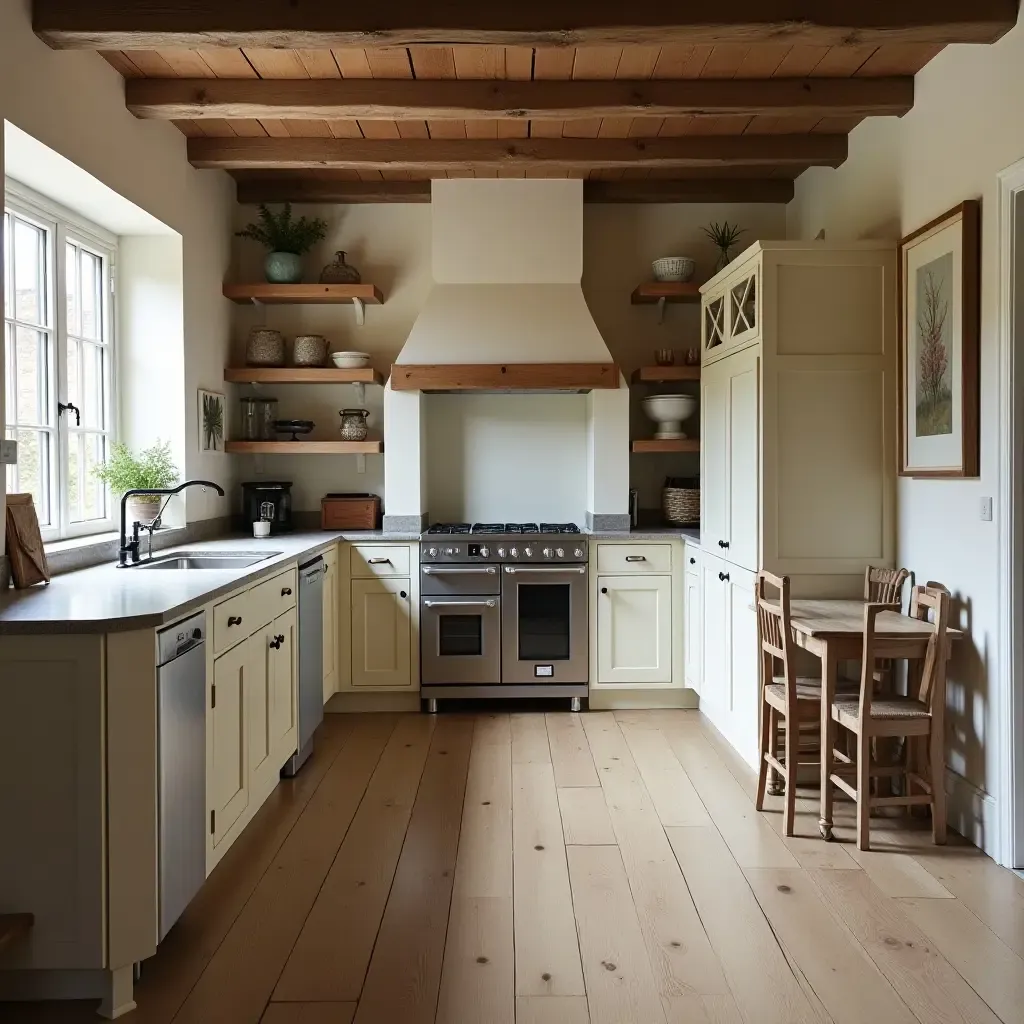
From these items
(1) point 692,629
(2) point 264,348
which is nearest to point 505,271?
(2) point 264,348

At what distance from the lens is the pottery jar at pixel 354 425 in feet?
15.2

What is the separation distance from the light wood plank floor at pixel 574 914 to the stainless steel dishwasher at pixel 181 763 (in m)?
0.18

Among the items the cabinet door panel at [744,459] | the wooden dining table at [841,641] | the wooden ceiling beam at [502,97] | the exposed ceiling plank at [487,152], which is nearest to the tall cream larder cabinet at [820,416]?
the cabinet door panel at [744,459]

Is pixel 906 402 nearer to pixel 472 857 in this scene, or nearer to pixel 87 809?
pixel 472 857

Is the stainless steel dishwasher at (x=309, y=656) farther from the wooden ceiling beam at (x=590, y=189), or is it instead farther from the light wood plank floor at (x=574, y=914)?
the wooden ceiling beam at (x=590, y=189)

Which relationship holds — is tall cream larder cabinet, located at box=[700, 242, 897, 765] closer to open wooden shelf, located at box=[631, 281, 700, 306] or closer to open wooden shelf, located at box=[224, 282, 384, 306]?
open wooden shelf, located at box=[631, 281, 700, 306]

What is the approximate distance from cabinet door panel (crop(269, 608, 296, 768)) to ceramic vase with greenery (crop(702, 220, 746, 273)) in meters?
3.02

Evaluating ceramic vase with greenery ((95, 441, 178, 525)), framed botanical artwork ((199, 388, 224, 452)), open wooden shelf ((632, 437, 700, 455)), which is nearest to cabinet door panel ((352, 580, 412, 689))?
framed botanical artwork ((199, 388, 224, 452))

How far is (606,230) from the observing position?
4.84 m

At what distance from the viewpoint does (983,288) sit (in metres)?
2.74

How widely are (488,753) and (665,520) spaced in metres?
1.81

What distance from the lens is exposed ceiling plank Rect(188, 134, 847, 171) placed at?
3.93 meters

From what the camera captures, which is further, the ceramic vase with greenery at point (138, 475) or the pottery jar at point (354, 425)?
the pottery jar at point (354, 425)

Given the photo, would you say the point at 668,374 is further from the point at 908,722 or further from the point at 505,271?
the point at 908,722
